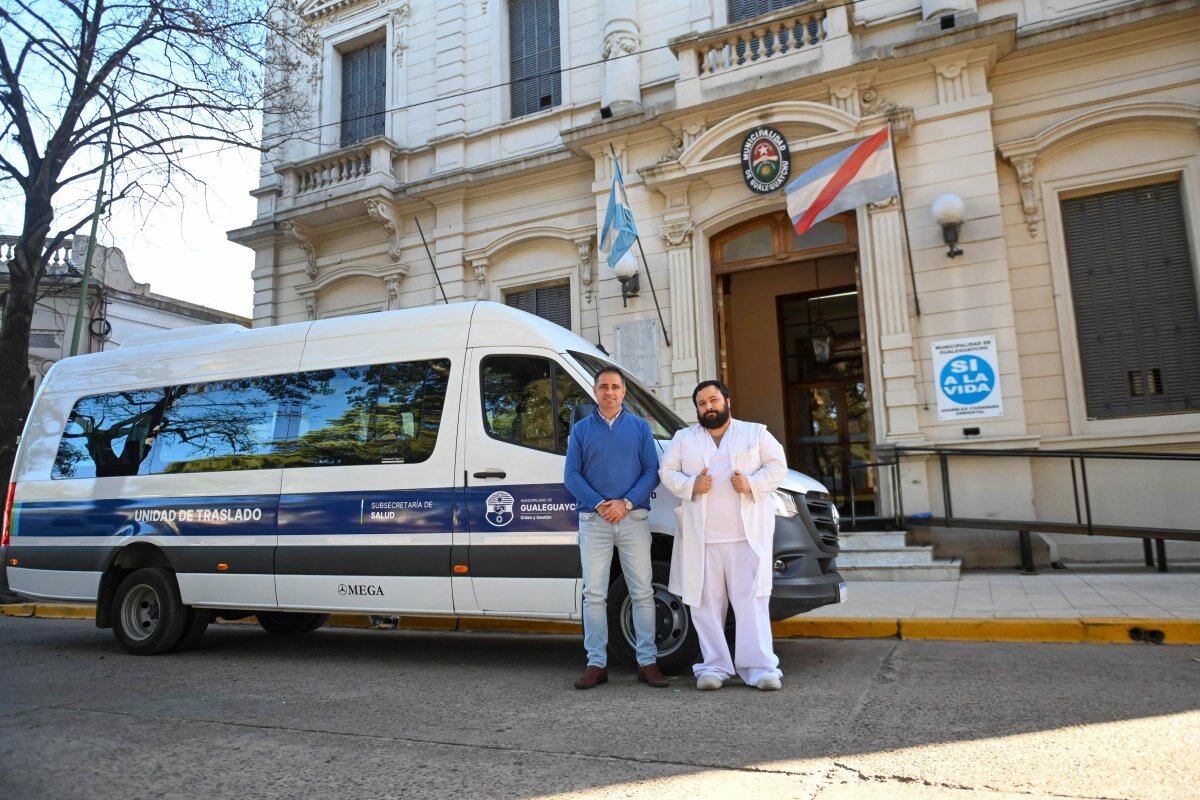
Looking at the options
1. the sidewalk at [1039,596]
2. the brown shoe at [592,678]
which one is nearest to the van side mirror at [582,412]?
the brown shoe at [592,678]

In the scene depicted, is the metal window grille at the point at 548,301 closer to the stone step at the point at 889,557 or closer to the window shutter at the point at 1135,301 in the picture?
the stone step at the point at 889,557

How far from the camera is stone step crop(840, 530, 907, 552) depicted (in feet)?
31.0

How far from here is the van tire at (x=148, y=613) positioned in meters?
6.54

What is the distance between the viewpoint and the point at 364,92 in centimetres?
1620

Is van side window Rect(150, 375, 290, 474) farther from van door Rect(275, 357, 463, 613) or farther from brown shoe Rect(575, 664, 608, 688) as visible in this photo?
brown shoe Rect(575, 664, 608, 688)

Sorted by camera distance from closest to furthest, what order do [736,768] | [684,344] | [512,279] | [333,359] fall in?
[736,768], [333,359], [684,344], [512,279]

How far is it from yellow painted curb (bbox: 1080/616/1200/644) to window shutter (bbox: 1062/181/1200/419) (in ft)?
16.5

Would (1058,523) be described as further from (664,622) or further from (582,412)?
(582,412)

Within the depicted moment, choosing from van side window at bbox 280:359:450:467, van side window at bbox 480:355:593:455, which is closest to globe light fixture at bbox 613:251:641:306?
van side window at bbox 280:359:450:467

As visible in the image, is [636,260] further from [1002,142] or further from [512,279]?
[1002,142]

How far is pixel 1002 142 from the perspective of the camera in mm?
10570

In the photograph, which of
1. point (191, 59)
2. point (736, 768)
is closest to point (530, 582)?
point (736, 768)

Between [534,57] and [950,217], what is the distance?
26.3ft

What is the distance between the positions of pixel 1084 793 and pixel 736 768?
1223 mm
